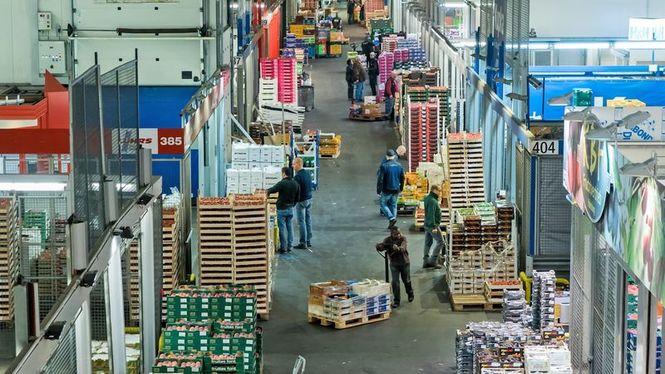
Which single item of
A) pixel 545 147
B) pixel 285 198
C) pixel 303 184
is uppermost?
pixel 545 147

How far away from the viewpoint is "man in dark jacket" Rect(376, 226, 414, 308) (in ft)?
60.5

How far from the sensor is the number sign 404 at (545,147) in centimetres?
1886

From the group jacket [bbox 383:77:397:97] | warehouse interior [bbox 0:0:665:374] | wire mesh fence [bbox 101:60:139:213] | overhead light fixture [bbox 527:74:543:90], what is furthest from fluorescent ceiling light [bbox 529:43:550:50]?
wire mesh fence [bbox 101:60:139:213]

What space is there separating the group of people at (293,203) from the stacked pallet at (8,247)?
6.64 meters

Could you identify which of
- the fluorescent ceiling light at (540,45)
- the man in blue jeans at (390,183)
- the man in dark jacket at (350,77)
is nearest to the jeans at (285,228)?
the man in blue jeans at (390,183)

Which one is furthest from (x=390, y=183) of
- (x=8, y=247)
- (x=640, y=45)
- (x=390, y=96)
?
(x=390, y=96)

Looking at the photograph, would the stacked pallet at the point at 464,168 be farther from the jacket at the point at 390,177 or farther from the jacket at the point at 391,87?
the jacket at the point at 391,87

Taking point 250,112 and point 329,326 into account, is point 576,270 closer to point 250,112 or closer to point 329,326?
point 329,326

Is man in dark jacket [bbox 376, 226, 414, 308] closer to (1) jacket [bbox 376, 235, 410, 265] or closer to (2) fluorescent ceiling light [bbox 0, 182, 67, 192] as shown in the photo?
(1) jacket [bbox 376, 235, 410, 265]

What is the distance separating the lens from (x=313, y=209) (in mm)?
25531

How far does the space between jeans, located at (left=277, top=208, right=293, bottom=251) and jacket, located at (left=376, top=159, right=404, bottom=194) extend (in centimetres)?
230

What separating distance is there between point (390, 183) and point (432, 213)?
3231 mm

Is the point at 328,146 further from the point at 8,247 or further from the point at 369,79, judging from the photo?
the point at 8,247

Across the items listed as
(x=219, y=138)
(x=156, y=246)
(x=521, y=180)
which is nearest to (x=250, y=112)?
(x=219, y=138)
